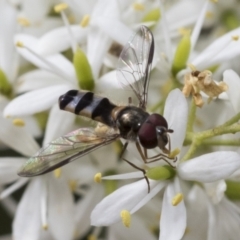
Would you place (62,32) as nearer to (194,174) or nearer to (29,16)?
(29,16)

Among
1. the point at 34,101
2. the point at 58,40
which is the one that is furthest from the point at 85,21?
A: the point at 34,101

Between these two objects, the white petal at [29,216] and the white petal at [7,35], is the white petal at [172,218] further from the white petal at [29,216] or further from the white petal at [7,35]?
the white petal at [7,35]

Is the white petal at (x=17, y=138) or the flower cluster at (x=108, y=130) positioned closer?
the flower cluster at (x=108, y=130)

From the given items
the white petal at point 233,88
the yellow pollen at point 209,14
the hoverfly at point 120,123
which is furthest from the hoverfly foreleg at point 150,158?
the yellow pollen at point 209,14

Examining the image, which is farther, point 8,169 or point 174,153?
point 8,169

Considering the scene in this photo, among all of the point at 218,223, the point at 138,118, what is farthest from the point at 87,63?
the point at 218,223

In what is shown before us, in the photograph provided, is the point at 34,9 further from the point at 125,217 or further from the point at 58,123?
the point at 125,217
